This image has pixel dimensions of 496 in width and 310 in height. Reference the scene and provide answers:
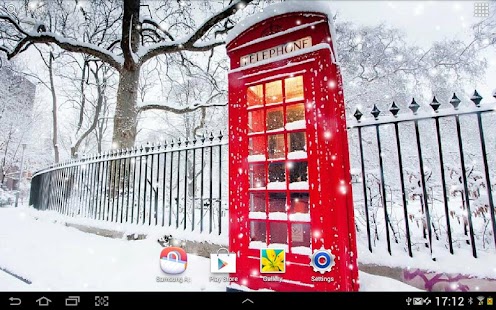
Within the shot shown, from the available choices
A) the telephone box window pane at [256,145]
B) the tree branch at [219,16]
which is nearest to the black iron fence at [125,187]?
the telephone box window pane at [256,145]

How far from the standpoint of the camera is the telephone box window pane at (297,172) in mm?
1932

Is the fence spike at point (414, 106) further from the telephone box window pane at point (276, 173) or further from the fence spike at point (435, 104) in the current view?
the telephone box window pane at point (276, 173)

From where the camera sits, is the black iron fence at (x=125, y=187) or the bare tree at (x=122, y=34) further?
the bare tree at (x=122, y=34)

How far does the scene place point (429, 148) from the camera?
727 cm

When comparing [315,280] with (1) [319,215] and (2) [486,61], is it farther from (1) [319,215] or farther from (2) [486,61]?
(2) [486,61]

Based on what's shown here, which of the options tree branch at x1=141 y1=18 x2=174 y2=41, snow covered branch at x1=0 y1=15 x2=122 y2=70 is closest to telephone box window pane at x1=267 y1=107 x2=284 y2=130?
snow covered branch at x1=0 y1=15 x2=122 y2=70

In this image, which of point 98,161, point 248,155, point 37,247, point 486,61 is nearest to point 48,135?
point 98,161

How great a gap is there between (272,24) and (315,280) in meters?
2.00

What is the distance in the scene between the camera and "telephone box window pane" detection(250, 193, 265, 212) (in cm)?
207

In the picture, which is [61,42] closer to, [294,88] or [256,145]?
[256,145]

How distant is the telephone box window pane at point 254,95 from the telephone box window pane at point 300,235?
1.09 metres

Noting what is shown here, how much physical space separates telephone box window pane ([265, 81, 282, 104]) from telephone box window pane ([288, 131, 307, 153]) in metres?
0.32

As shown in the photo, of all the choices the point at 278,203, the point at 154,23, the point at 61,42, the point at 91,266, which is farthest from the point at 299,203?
the point at 154,23
